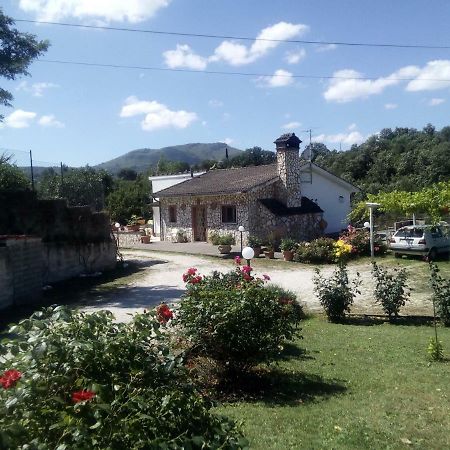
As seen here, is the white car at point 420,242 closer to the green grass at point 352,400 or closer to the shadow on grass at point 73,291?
the shadow on grass at point 73,291

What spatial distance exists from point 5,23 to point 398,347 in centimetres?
1500

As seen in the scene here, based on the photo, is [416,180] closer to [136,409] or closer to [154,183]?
[154,183]

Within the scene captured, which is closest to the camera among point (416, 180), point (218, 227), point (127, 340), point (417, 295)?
point (127, 340)

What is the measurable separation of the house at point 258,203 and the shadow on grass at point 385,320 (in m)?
13.8

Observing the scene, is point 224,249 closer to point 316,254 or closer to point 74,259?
point 316,254

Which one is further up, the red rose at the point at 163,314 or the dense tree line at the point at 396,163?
the dense tree line at the point at 396,163

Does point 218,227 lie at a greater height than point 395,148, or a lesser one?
lesser

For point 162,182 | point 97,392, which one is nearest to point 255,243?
point 162,182

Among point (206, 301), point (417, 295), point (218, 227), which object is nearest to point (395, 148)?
point (218, 227)

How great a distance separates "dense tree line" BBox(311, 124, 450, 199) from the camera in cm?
4719

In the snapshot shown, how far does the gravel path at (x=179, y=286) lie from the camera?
1352cm

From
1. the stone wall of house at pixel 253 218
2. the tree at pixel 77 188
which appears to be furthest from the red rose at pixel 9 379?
the tree at pixel 77 188

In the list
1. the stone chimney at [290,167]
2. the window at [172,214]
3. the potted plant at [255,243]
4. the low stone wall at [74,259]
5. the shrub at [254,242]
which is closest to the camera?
the low stone wall at [74,259]

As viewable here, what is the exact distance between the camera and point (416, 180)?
47188 millimetres
